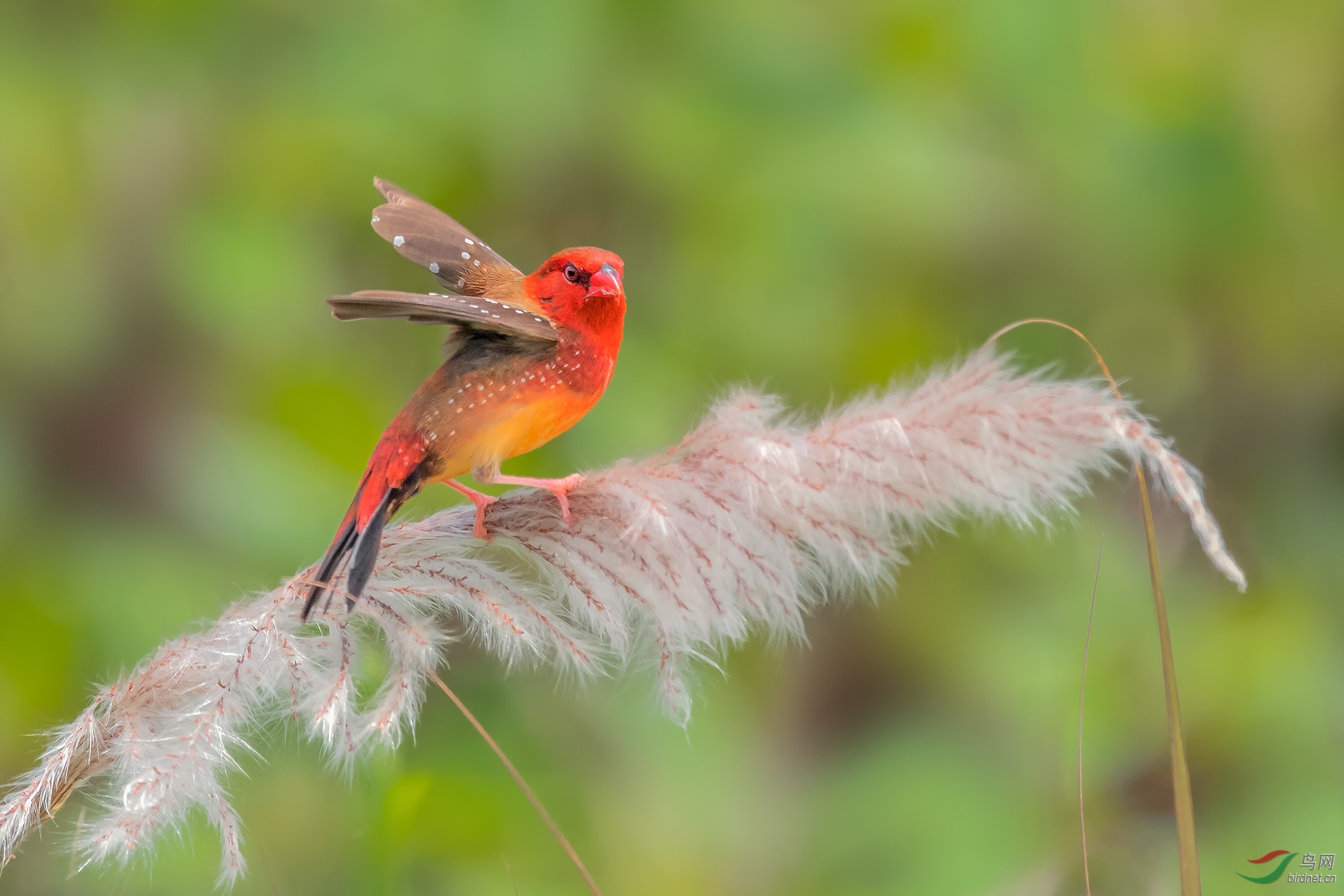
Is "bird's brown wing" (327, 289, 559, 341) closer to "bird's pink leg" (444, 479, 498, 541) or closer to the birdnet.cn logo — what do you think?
"bird's pink leg" (444, 479, 498, 541)

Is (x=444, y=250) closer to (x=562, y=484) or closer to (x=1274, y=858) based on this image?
(x=562, y=484)

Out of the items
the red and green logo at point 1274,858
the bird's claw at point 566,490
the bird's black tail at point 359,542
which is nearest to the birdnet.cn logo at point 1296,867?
the red and green logo at point 1274,858

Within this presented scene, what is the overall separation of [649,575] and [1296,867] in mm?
930

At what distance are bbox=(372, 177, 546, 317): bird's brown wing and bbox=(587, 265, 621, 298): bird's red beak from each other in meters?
0.05

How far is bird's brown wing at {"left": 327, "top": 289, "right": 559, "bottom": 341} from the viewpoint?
54 centimetres

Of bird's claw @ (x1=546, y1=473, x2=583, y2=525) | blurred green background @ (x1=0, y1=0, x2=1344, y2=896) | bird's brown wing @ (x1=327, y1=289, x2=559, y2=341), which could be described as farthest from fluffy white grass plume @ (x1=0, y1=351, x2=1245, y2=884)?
blurred green background @ (x1=0, y1=0, x2=1344, y2=896)

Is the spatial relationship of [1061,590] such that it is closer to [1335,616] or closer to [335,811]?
[1335,616]

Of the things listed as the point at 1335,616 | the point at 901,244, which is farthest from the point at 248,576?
the point at 1335,616

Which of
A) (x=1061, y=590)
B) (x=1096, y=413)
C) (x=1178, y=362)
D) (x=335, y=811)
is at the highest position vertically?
(x=1096, y=413)

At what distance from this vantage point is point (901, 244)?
58.6 inches

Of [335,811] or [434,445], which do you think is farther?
[335,811]

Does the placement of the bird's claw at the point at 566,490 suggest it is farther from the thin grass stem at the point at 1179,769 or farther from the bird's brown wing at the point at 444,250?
the thin grass stem at the point at 1179,769

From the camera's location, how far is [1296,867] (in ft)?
3.69

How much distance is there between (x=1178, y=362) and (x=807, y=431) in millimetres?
1068
